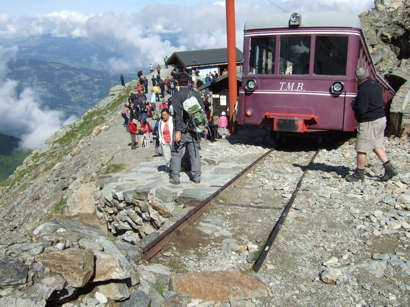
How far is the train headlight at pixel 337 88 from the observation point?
33.2 ft

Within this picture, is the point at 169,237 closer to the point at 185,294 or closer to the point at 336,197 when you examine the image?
Answer: the point at 185,294

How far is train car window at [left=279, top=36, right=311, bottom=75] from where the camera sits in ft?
34.3

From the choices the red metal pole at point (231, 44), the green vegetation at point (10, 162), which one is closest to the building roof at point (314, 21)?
the red metal pole at point (231, 44)

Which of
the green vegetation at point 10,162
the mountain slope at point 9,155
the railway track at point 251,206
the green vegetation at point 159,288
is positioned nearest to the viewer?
the green vegetation at point 159,288

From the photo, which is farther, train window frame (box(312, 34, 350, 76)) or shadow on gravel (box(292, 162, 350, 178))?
train window frame (box(312, 34, 350, 76))

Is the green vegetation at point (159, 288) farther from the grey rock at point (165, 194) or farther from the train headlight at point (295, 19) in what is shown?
the train headlight at point (295, 19)

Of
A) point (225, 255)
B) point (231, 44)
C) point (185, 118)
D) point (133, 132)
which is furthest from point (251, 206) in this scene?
point (133, 132)

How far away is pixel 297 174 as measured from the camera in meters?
8.52

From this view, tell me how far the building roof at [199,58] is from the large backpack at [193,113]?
101 feet

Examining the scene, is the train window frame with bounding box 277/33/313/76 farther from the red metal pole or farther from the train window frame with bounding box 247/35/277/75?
the red metal pole

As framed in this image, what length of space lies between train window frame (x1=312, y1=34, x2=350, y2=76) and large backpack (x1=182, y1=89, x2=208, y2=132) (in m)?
4.55

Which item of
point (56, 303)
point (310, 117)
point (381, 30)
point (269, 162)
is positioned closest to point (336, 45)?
point (310, 117)

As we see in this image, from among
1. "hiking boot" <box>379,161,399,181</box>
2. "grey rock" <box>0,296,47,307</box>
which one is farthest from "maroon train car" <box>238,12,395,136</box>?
"grey rock" <box>0,296,47,307</box>

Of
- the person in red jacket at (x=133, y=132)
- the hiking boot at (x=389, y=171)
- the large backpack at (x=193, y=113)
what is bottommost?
the person in red jacket at (x=133, y=132)
